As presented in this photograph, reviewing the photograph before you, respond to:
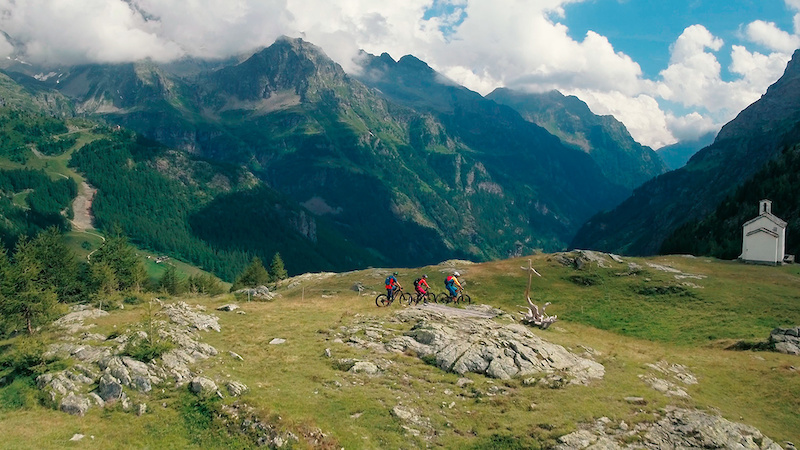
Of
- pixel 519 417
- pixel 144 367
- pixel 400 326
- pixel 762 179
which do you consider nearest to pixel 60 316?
pixel 144 367

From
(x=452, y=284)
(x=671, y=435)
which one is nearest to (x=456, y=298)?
(x=452, y=284)

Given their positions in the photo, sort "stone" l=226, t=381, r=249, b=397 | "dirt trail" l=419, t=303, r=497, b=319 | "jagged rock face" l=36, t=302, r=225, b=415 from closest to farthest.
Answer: "jagged rock face" l=36, t=302, r=225, b=415 < "stone" l=226, t=381, r=249, b=397 < "dirt trail" l=419, t=303, r=497, b=319

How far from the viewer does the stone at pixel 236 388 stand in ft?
89.8

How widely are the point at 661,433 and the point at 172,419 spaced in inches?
1006

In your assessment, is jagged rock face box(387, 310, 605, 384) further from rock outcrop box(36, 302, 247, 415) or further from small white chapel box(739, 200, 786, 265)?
small white chapel box(739, 200, 786, 265)

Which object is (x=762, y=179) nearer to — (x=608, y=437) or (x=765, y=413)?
(x=765, y=413)

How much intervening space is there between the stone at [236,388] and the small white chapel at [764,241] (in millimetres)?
92410

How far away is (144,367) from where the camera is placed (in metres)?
29.3

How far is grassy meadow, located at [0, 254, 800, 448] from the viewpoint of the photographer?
24814 mm

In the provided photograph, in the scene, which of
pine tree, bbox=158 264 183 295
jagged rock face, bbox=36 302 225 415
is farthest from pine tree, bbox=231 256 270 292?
jagged rock face, bbox=36 302 225 415

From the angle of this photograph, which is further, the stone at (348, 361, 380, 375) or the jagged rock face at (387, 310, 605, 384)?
the jagged rock face at (387, 310, 605, 384)

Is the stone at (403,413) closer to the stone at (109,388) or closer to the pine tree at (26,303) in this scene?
the stone at (109,388)

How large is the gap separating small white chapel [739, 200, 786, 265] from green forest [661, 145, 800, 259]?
22.9 m

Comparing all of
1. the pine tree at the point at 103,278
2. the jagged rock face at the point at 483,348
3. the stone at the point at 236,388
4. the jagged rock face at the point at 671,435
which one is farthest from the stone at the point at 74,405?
the pine tree at the point at 103,278
